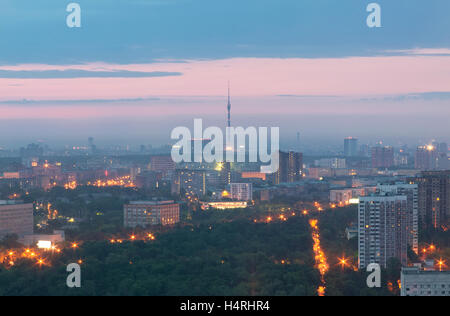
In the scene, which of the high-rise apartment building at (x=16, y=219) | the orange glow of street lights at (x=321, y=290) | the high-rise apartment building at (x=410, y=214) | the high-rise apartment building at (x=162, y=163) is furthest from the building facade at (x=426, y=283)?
the high-rise apartment building at (x=162, y=163)

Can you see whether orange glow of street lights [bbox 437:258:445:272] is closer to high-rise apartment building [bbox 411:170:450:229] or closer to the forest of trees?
the forest of trees

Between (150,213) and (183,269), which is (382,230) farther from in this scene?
(150,213)

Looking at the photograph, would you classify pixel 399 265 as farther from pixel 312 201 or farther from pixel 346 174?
pixel 346 174

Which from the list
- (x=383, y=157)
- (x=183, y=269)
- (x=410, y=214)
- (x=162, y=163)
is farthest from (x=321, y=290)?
(x=383, y=157)

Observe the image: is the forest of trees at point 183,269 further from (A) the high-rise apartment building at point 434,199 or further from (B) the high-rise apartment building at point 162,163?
(B) the high-rise apartment building at point 162,163

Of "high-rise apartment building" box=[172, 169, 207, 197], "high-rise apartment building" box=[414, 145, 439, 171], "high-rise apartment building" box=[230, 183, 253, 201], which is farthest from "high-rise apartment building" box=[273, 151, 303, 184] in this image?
"high-rise apartment building" box=[230, 183, 253, 201]

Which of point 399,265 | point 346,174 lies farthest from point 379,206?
point 346,174
